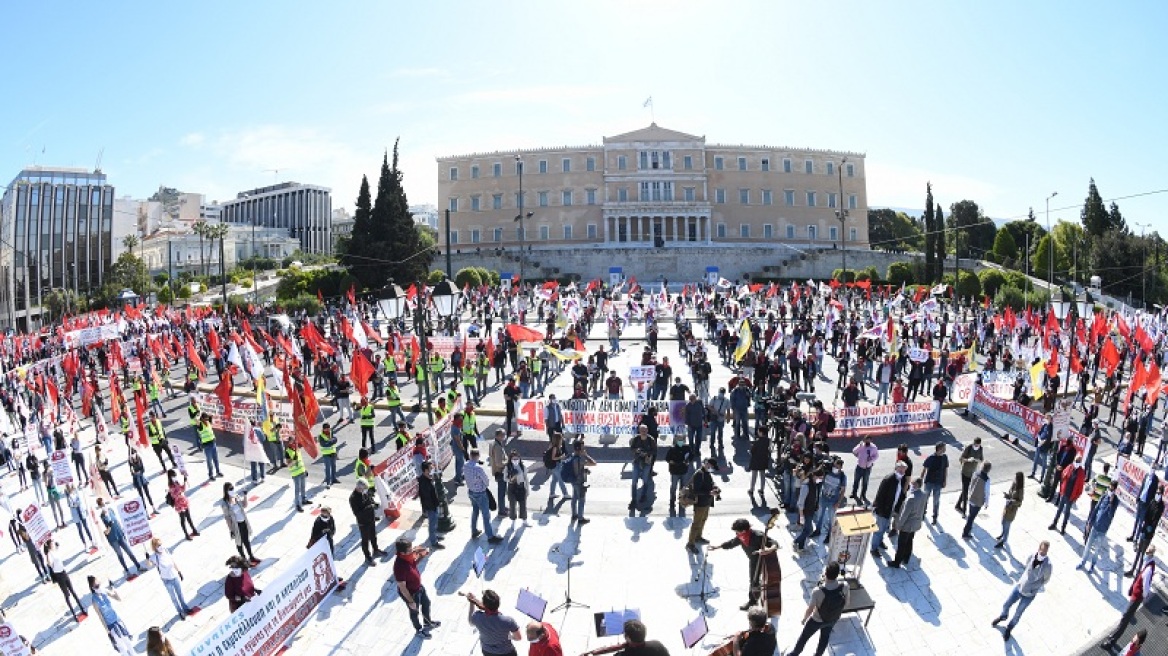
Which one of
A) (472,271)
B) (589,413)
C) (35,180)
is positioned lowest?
(589,413)

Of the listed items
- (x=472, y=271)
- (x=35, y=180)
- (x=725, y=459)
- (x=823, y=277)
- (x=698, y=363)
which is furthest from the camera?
(x=35, y=180)

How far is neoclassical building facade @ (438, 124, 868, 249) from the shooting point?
76.6m

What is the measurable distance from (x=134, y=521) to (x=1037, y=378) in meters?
19.5

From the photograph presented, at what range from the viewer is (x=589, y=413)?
1533cm

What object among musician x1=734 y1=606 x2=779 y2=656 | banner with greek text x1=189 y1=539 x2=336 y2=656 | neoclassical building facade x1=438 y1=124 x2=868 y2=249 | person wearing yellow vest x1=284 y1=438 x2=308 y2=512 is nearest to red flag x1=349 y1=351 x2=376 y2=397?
person wearing yellow vest x1=284 y1=438 x2=308 y2=512

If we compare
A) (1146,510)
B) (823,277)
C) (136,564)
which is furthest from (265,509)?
(823,277)

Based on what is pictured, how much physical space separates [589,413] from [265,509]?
645cm

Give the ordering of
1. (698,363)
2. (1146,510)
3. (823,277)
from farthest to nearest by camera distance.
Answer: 1. (823,277)
2. (698,363)
3. (1146,510)

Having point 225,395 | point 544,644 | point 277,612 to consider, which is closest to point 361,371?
point 225,395

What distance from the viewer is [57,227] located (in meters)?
97.6

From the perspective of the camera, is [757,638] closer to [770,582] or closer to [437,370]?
[770,582]

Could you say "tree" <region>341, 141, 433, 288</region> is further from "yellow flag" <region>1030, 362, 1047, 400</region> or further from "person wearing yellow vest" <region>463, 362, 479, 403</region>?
"yellow flag" <region>1030, 362, 1047, 400</region>

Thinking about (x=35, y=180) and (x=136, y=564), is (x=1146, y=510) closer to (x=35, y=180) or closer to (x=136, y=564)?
(x=136, y=564)

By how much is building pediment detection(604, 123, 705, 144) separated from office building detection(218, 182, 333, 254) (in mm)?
118412
